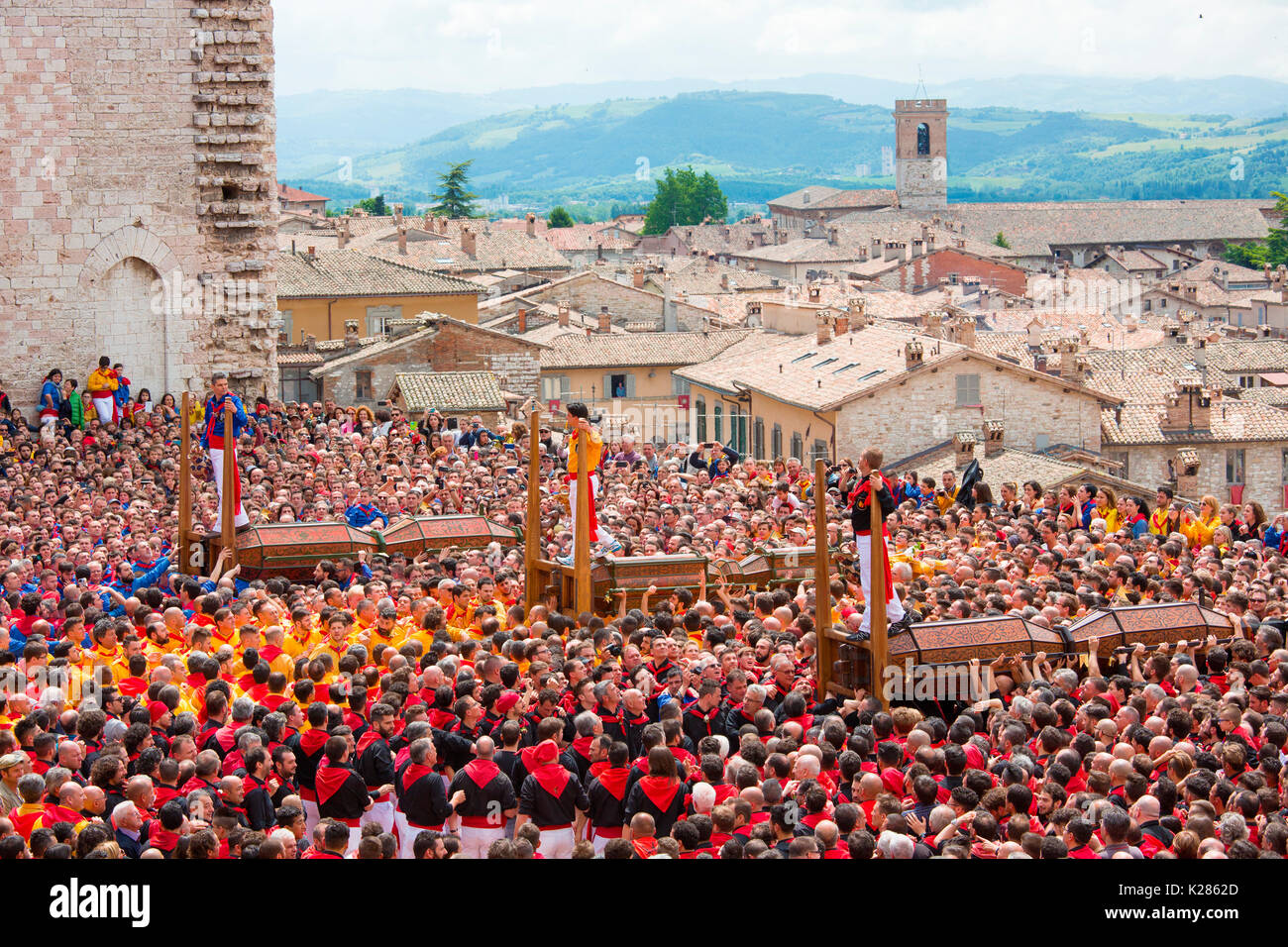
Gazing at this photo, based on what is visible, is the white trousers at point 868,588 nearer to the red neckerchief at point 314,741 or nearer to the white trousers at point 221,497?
the red neckerchief at point 314,741

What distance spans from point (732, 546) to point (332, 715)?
7495mm

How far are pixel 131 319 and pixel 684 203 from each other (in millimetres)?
127951

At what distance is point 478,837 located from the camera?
1018cm

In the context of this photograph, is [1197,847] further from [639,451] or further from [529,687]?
[639,451]

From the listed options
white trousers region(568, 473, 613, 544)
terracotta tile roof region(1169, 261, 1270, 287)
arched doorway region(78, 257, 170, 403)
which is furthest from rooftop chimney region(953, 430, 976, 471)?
terracotta tile roof region(1169, 261, 1270, 287)

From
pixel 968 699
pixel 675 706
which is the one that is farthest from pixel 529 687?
pixel 968 699

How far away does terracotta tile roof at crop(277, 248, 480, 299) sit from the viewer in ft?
176

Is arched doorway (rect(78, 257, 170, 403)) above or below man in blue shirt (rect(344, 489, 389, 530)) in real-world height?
above

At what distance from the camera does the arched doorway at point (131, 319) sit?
1141 inches

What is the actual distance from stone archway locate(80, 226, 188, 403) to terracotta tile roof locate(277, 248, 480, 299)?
23.2 m

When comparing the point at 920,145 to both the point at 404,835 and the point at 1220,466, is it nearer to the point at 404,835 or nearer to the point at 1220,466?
the point at 1220,466

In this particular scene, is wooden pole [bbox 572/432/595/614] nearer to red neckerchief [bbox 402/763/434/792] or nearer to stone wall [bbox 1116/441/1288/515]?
red neckerchief [bbox 402/763/434/792]

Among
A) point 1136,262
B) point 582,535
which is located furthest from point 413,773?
point 1136,262

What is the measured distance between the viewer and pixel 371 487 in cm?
2172
